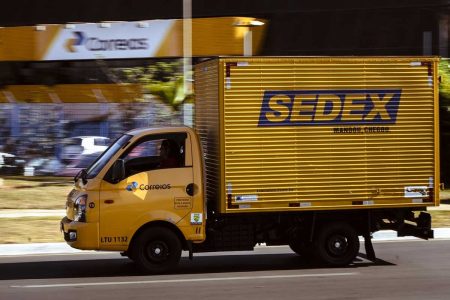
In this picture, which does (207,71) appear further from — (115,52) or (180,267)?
(115,52)

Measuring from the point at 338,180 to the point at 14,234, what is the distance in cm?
699

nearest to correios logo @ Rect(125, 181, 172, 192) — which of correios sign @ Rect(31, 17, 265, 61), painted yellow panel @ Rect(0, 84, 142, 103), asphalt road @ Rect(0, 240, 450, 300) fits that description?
asphalt road @ Rect(0, 240, 450, 300)

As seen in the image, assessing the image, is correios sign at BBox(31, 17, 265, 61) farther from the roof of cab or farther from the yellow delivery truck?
the roof of cab

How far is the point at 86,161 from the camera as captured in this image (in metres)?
25.9

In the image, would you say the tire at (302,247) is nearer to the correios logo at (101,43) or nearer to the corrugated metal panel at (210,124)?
the corrugated metal panel at (210,124)

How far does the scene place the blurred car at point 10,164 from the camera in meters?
26.2

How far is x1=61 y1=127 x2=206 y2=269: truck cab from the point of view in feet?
34.7

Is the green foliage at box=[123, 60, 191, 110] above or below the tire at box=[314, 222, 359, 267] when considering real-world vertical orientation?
above

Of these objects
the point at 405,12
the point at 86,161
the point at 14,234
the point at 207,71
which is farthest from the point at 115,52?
the point at 207,71

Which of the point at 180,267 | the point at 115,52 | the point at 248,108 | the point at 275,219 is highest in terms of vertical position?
the point at 115,52

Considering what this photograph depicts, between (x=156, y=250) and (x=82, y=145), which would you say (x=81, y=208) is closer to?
(x=156, y=250)

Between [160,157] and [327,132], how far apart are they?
2492 mm

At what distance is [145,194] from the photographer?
35.1 ft

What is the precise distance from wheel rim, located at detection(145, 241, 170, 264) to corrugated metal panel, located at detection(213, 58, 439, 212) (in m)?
1.06
